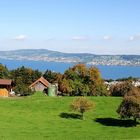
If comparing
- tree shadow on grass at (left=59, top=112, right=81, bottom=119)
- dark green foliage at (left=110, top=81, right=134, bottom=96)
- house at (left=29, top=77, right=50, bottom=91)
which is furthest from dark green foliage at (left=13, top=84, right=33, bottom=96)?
tree shadow on grass at (left=59, top=112, right=81, bottom=119)

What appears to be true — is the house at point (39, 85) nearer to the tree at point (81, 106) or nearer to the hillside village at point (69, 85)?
the hillside village at point (69, 85)

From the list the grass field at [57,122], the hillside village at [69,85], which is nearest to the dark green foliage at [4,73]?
the hillside village at [69,85]

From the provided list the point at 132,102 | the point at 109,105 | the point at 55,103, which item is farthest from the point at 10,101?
A: the point at 132,102

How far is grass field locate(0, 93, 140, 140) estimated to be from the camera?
1599 inches

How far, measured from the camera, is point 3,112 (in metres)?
53.2

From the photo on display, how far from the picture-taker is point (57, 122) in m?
49.3

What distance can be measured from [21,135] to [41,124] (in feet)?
27.0

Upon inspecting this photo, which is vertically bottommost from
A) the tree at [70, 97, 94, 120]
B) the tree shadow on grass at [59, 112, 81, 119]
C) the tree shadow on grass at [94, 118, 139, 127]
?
the tree shadow on grass at [94, 118, 139, 127]

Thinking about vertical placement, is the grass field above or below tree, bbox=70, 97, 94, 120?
below

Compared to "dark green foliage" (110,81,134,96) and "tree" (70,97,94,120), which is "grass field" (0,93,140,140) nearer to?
"tree" (70,97,94,120)

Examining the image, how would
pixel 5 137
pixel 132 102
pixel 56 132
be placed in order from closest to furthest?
pixel 5 137 → pixel 56 132 → pixel 132 102

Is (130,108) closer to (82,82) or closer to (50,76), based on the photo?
(82,82)

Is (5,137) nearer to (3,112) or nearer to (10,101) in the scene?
(3,112)

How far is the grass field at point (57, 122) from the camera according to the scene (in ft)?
133
